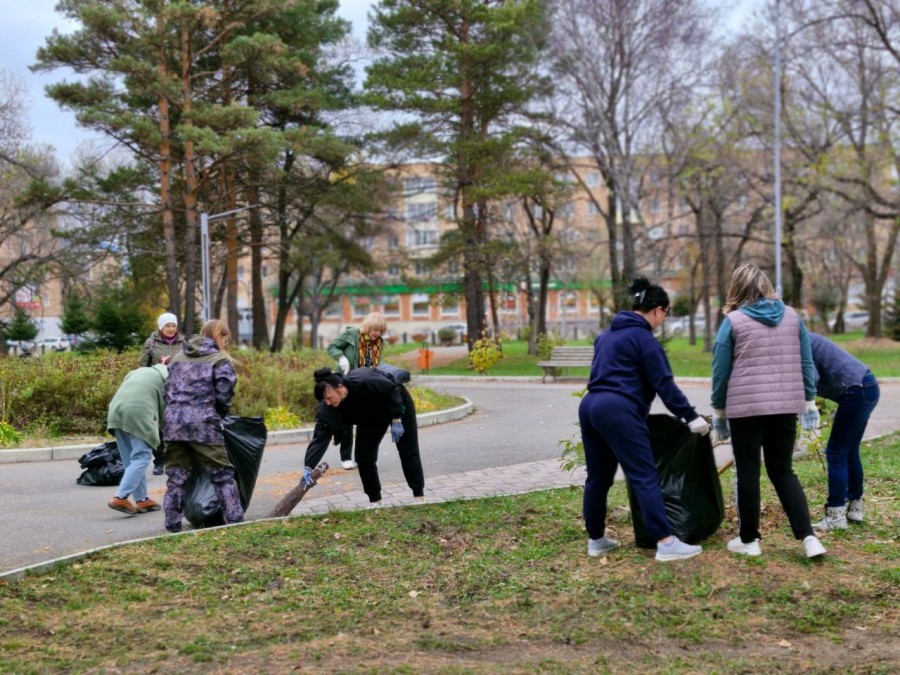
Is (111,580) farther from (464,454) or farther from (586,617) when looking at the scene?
(464,454)

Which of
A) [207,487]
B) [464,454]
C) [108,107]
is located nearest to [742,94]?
[108,107]

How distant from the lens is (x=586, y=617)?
4.21 m

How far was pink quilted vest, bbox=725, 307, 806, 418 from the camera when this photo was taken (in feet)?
15.6

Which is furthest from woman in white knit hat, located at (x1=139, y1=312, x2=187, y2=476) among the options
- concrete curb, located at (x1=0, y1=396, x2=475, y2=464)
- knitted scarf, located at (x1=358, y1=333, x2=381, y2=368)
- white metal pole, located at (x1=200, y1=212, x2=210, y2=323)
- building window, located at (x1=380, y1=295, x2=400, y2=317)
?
building window, located at (x1=380, y1=295, x2=400, y2=317)

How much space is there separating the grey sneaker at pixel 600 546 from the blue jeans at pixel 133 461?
152 inches

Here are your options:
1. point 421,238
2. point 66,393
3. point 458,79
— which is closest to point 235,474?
point 66,393

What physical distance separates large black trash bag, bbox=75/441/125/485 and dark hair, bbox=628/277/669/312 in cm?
583

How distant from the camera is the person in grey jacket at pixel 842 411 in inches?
217

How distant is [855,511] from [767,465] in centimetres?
142

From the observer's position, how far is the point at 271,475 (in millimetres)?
9164

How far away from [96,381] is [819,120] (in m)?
27.9

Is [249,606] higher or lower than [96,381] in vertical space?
lower

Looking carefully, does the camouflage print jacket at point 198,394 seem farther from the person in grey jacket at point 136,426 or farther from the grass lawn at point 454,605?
the person in grey jacket at point 136,426

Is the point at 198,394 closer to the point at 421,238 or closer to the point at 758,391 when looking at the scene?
the point at 758,391
